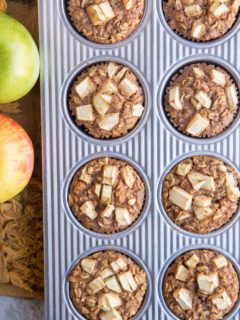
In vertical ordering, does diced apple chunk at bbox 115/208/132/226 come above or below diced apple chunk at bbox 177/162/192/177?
below

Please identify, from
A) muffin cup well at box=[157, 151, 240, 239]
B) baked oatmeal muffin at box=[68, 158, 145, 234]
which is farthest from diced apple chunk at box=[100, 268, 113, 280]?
muffin cup well at box=[157, 151, 240, 239]

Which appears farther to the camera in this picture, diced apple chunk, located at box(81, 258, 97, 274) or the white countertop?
the white countertop

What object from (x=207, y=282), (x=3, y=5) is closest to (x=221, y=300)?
(x=207, y=282)

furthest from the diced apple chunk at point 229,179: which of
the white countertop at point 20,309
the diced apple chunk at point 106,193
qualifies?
the white countertop at point 20,309

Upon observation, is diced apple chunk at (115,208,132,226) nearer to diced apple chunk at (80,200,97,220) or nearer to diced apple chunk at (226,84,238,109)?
diced apple chunk at (80,200,97,220)

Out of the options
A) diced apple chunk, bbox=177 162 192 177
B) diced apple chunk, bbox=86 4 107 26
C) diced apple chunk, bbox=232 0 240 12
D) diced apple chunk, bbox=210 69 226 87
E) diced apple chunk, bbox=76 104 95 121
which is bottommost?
diced apple chunk, bbox=177 162 192 177

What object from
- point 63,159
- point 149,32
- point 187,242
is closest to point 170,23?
point 149,32

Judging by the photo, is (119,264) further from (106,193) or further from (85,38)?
(85,38)
